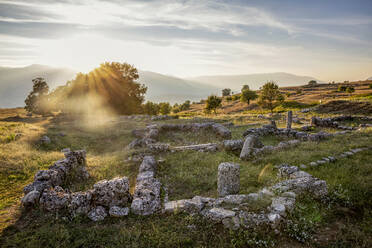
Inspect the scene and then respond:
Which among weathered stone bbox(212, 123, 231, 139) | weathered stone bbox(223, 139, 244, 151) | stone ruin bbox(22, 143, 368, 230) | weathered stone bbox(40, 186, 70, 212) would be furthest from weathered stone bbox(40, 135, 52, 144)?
weathered stone bbox(212, 123, 231, 139)

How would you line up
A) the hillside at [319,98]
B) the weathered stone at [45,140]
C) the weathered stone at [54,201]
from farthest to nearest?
the hillside at [319,98], the weathered stone at [45,140], the weathered stone at [54,201]

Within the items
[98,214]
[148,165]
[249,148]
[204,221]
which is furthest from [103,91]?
[204,221]

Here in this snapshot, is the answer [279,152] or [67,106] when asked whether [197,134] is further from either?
[67,106]

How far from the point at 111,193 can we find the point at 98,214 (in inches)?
32.3

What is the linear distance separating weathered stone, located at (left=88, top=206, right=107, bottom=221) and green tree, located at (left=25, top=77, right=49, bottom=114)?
53.5 m

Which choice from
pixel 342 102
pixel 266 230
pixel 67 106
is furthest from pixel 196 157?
pixel 67 106

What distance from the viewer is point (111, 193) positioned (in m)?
7.43

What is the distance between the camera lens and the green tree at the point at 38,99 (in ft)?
161

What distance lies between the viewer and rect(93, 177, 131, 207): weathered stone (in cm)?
738

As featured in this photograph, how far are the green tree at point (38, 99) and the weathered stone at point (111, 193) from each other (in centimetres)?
5306

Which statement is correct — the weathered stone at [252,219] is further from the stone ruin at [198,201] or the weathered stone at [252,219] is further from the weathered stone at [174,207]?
the weathered stone at [174,207]

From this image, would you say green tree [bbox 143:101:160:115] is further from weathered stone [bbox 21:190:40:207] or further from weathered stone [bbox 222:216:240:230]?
weathered stone [bbox 222:216:240:230]

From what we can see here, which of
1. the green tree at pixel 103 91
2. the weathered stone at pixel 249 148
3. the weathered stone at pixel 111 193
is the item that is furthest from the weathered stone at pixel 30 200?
the green tree at pixel 103 91

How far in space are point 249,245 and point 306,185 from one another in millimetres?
3514
